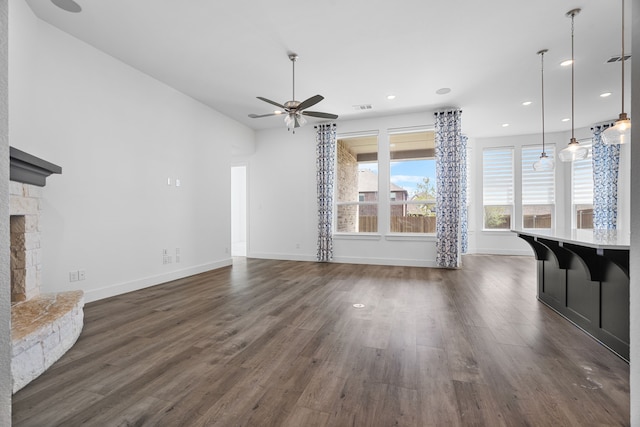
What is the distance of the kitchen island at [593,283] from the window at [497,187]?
4859mm

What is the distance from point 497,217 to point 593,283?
579 cm

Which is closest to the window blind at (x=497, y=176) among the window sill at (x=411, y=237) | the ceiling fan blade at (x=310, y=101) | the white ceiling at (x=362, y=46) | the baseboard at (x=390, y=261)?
the white ceiling at (x=362, y=46)

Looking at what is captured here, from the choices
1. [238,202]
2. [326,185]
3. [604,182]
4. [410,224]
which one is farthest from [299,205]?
[604,182]

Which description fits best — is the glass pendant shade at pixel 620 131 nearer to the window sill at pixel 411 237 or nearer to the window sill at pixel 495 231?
the window sill at pixel 411 237

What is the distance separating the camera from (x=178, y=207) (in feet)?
15.6

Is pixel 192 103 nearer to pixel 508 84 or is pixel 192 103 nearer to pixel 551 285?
pixel 508 84

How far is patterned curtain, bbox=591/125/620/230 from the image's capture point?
6246mm

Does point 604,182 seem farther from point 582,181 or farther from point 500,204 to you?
point 500,204

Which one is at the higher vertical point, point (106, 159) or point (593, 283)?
point (106, 159)

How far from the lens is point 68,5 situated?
282 centimetres

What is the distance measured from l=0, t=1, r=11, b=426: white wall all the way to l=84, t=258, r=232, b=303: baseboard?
325cm

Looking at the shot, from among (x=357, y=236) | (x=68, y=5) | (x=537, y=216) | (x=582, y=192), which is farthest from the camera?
(x=537, y=216)

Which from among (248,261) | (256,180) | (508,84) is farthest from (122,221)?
(508,84)

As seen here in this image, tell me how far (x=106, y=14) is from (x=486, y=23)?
4002 millimetres
